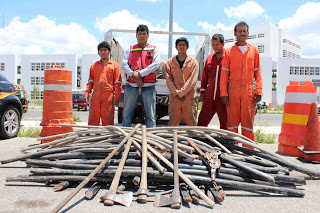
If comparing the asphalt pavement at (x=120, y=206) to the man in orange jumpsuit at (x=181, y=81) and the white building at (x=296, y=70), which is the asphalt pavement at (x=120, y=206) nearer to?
the man in orange jumpsuit at (x=181, y=81)

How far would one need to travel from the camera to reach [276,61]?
5375cm

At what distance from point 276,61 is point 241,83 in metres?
55.3

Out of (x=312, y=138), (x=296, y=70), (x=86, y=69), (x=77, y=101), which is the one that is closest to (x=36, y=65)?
(x=86, y=69)

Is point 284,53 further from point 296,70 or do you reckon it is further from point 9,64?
point 9,64

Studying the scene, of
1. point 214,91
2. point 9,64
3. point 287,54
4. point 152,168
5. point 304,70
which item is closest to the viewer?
point 152,168

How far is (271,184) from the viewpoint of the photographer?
2936mm

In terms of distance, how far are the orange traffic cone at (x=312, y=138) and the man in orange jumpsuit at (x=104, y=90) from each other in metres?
3.67

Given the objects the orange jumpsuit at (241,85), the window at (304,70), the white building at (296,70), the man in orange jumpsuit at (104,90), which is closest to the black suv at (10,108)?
the man in orange jumpsuit at (104,90)

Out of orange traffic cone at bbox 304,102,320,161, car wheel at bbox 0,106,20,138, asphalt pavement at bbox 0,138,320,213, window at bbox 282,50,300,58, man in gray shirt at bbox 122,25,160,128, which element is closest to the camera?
asphalt pavement at bbox 0,138,320,213

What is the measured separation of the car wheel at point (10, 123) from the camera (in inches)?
235

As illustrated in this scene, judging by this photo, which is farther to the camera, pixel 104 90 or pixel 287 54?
pixel 287 54

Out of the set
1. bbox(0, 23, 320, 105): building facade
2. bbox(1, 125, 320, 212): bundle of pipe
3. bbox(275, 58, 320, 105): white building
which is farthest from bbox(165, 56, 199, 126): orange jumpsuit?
bbox(275, 58, 320, 105): white building

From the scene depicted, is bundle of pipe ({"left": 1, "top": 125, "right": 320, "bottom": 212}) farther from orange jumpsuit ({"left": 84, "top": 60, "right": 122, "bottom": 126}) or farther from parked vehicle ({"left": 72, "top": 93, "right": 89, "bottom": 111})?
parked vehicle ({"left": 72, "top": 93, "right": 89, "bottom": 111})

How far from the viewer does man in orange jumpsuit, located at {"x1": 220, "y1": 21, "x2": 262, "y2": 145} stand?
4.49 meters
